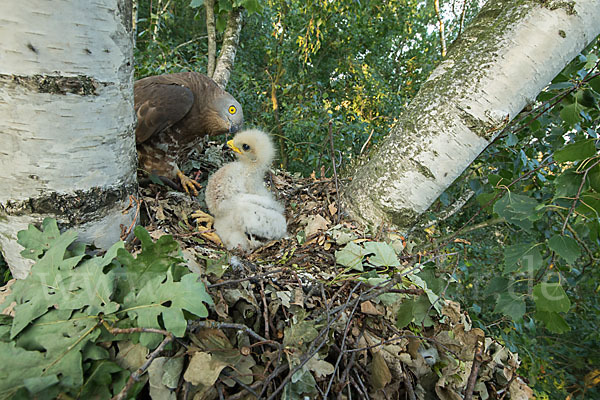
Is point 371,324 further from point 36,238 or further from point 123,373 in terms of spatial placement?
point 36,238

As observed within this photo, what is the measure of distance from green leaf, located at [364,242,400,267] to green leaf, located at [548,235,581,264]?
0.48 m

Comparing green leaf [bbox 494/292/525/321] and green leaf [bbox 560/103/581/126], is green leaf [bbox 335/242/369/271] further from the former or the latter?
green leaf [bbox 560/103/581/126]

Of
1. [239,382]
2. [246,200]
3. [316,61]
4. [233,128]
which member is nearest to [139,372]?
[239,382]

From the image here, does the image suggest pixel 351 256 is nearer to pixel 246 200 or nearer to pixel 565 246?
pixel 565 246

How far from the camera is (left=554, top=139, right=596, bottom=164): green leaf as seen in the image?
875 millimetres

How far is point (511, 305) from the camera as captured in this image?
3.21 feet

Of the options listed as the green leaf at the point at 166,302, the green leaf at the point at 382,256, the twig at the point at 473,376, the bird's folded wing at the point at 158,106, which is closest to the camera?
the green leaf at the point at 166,302

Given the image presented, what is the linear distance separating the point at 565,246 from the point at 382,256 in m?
0.54

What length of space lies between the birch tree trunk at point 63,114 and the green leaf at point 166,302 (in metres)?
0.34

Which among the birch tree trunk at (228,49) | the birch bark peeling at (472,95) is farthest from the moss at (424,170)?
the birch tree trunk at (228,49)

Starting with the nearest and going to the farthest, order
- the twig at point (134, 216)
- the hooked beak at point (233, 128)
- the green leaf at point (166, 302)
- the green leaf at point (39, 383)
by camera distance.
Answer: the green leaf at point (39, 383) < the green leaf at point (166, 302) < the twig at point (134, 216) < the hooked beak at point (233, 128)

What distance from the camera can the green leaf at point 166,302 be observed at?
693 mm

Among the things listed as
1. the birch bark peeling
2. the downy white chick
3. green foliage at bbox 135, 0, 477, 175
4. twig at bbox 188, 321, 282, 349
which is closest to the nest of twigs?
twig at bbox 188, 321, 282, 349

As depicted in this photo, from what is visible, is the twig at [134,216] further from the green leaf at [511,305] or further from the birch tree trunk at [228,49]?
the birch tree trunk at [228,49]
